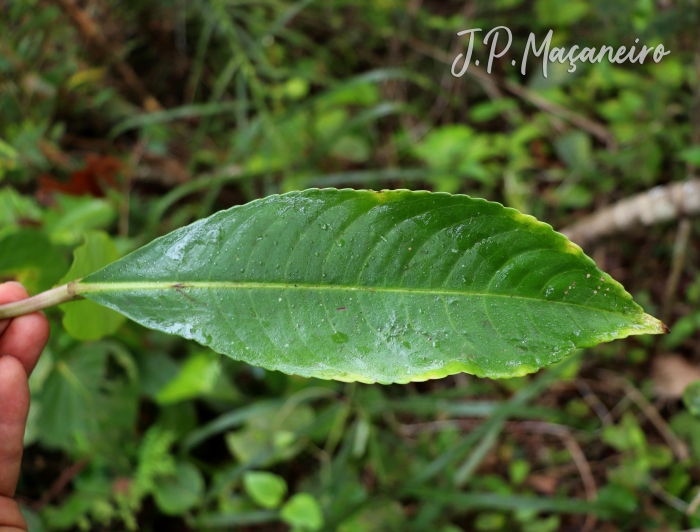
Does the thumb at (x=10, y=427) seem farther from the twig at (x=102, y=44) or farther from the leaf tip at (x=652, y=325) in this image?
the twig at (x=102, y=44)

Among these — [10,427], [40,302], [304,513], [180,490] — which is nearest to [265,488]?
[304,513]

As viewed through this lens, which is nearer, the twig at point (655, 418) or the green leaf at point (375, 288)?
the green leaf at point (375, 288)

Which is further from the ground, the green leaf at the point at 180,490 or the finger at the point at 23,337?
the finger at the point at 23,337

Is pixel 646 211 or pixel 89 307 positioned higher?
pixel 646 211

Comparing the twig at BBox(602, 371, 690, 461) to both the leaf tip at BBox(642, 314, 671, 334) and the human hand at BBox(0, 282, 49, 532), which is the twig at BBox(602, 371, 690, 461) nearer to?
the leaf tip at BBox(642, 314, 671, 334)

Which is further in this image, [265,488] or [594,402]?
[594,402]

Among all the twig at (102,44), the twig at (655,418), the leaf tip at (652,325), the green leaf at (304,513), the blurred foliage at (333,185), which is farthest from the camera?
the twig at (102,44)

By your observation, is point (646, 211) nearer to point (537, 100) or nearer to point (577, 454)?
point (577, 454)

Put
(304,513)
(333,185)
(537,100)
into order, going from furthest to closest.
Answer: (537,100) → (333,185) → (304,513)

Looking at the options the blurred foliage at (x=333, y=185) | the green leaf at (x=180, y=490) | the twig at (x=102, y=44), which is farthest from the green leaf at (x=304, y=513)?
the twig at (x=102, y=44)
